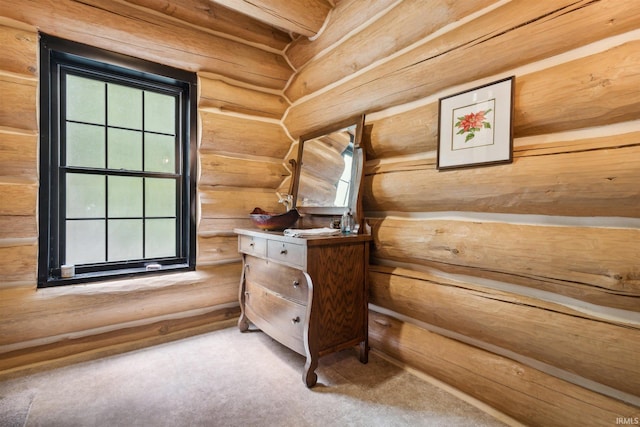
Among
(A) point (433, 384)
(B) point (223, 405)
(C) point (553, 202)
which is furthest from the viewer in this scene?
(A) point (433, 384)

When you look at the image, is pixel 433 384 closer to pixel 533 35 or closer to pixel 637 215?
pixel 637 215

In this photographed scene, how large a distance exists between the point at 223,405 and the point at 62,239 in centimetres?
190

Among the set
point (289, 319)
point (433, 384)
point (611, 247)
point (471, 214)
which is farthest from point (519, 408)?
point (289, 319)

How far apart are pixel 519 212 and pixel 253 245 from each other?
1947 millimetres

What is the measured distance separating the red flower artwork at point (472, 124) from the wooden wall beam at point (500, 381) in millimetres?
1335

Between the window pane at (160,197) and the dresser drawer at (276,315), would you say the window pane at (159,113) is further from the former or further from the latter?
the dresser drawer at (276,315)

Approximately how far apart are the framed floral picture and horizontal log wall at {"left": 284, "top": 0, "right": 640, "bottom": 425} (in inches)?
2.3

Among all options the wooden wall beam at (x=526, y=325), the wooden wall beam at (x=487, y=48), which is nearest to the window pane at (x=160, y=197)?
the wooden wall beam at (x=487, y=48)

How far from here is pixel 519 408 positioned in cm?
160

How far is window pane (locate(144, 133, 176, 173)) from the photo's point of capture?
2.80 metres

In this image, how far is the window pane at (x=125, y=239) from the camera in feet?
8.70

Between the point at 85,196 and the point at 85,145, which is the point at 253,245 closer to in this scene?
the point at 85,196

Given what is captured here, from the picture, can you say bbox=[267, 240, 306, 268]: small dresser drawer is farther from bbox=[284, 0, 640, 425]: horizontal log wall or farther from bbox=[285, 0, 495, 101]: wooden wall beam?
bbox=[285, 0, 495, 101]: wooden wall beam

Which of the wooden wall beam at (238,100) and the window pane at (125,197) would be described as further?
the wooden wall beam at (238,100)
